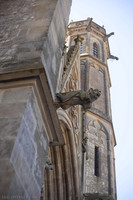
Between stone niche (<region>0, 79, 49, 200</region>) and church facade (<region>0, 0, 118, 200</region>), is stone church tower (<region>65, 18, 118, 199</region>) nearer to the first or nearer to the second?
church facade (<region>0, 0, 118, 200</region>)

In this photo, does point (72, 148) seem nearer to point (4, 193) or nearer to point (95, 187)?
point (95, 187)

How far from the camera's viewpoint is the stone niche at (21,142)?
2262mm

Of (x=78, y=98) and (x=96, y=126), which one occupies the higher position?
(x=96, y=126)

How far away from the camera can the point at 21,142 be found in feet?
8.25

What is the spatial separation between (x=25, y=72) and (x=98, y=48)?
14.4m

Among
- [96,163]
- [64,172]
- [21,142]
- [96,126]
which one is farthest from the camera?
[96,126]

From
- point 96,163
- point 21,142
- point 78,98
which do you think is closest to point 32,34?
point 78,98

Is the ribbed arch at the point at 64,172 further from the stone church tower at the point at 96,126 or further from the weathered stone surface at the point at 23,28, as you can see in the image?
the weathered stone surface at the point at 23,28

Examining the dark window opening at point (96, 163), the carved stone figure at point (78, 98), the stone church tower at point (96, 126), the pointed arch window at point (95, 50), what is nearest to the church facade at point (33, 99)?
the carved stone figure at point (78, 98)

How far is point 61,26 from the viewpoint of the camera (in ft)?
13.8

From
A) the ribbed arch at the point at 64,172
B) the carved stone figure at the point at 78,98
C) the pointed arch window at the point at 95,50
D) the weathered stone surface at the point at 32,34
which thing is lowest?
the ribbed arch at the point at 64,172

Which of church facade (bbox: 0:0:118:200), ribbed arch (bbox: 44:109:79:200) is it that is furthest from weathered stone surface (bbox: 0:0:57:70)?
ribbed arch (bbox: 44:109:79:200)

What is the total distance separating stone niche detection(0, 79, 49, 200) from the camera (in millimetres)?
2262

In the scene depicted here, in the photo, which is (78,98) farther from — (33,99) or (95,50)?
(95,50)
